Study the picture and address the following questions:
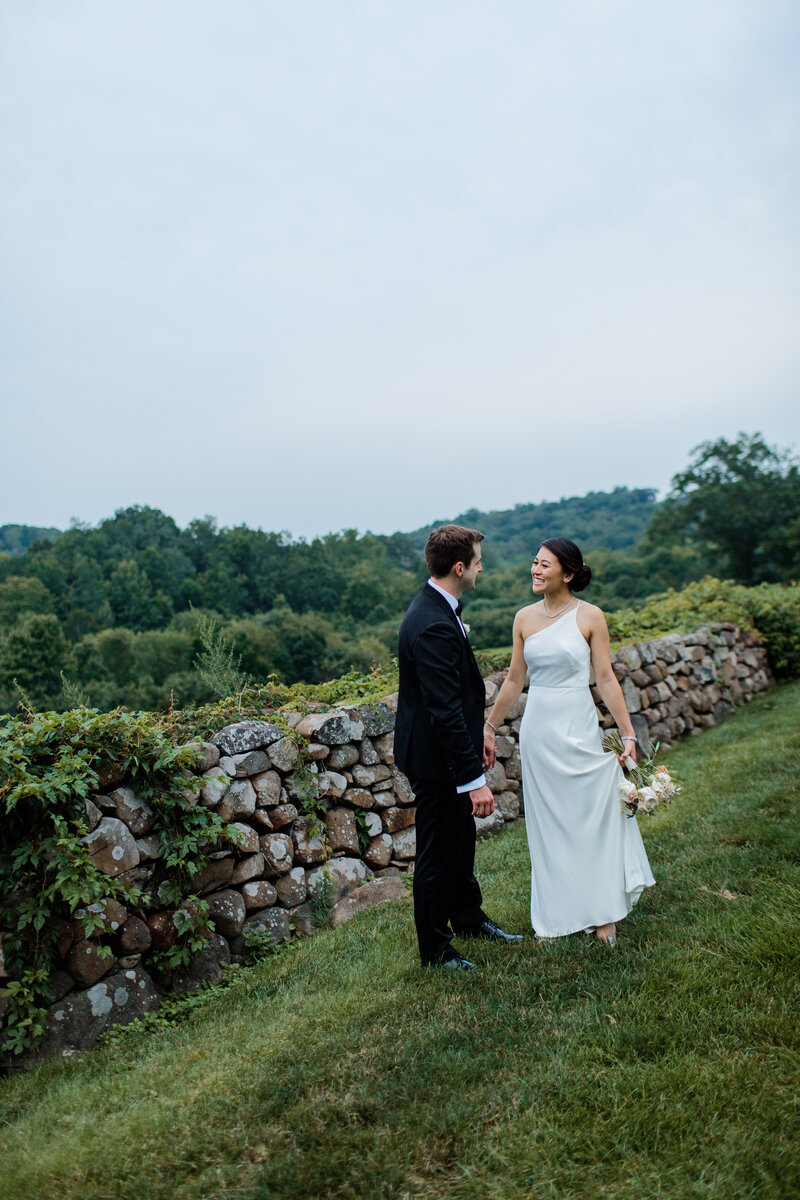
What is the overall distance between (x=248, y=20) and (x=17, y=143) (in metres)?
5.59

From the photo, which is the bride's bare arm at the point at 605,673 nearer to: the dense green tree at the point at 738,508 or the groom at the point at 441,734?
the groom at the point at 441,734

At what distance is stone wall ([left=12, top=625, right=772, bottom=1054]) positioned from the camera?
3.42 meters

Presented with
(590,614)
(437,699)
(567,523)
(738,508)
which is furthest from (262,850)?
(567,523)

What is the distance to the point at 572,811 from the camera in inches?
138

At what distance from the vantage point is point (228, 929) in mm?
4027

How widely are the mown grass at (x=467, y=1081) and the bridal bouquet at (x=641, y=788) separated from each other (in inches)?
24.3

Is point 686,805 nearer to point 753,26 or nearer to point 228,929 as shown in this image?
point 228,929

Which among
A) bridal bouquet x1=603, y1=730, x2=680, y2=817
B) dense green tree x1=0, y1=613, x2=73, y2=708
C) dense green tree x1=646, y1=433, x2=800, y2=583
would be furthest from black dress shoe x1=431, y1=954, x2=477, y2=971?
dense green tree x1=646, y1=433, x2=800, y2=583

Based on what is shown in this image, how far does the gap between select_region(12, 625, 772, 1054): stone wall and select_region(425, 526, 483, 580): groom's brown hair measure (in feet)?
5.88

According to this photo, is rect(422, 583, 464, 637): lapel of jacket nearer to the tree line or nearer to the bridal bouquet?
the bridal bouquet

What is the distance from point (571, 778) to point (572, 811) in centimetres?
16

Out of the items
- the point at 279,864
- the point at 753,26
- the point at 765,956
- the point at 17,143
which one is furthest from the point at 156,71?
the point at 765,956

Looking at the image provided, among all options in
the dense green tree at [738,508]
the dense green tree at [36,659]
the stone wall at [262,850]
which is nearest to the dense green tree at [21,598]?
the dense green tree at [36,659]

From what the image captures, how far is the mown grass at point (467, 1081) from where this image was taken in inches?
81.6
